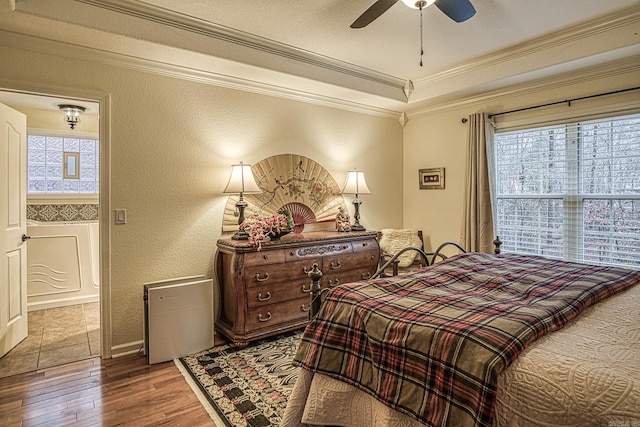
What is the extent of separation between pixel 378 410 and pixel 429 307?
487 mm

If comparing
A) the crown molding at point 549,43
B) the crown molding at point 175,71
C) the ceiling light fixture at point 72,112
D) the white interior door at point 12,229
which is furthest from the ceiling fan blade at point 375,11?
the ceiling light fixture at point 72,112

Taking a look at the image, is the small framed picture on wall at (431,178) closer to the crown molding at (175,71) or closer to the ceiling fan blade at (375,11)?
the crown molding at (175,71)

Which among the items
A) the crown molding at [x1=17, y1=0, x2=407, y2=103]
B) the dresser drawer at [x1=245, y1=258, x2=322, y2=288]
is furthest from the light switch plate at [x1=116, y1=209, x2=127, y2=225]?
the crown molding at [x1=17, y1=0, x2=407, y2=103]

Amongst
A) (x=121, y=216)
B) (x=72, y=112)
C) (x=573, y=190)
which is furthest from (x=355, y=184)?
(x=72, y=112)

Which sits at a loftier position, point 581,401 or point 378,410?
point 581,401

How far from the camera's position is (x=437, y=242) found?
4629 millimetres

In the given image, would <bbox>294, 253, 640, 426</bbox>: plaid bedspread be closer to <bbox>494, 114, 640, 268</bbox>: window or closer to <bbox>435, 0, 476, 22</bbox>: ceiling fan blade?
<bbox>494, 114, 640, 268</bbox>: window

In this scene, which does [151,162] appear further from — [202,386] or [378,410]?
[378,410]

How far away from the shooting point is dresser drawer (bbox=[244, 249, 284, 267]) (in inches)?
119

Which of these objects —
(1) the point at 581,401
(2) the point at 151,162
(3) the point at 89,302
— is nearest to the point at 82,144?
(3) the point at 89,302

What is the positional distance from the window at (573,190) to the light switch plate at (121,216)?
3.77m

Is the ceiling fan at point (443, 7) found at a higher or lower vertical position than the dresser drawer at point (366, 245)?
higher

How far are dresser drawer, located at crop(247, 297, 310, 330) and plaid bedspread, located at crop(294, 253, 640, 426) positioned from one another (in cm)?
135

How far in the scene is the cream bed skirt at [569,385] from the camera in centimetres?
104
